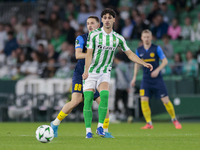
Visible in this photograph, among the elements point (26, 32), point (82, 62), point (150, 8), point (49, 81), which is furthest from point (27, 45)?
point (82, 62)

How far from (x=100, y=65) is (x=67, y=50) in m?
8.91

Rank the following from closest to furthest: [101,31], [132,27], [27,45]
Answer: [101,31] < [132,27] < [27,45]

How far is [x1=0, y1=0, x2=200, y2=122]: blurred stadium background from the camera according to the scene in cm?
1309

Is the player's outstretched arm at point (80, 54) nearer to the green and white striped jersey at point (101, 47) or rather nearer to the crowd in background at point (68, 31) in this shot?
the green and white striped jersey at point (101, 47)

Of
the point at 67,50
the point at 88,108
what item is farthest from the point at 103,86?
the point at 67,50

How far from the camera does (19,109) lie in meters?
13.6

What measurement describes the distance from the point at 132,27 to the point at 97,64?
924cm

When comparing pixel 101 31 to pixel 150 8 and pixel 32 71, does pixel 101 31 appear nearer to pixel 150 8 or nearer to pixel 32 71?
pixel 32 71

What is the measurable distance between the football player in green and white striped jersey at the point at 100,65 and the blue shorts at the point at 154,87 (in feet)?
10.1

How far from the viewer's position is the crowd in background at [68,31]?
1422 cm

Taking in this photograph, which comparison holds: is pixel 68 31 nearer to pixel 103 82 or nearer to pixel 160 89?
pixel 160 89

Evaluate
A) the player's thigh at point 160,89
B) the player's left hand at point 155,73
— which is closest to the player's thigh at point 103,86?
the player's left hand at point 155,73

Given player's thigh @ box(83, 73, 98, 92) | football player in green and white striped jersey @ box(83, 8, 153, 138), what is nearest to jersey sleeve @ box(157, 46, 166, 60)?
football player in green and white striped jersey @ box(83, 8, 153, 138)

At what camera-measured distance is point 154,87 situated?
9648 mm
